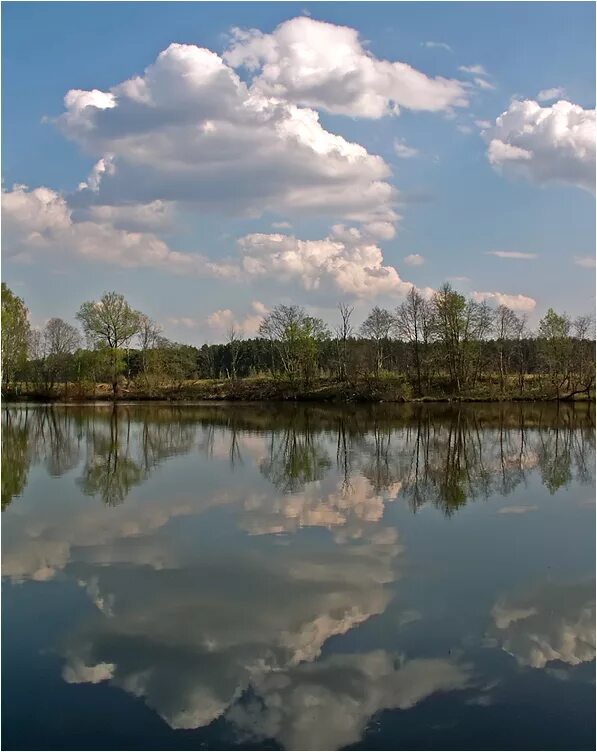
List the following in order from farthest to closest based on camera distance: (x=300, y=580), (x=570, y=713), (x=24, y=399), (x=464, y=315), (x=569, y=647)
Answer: (x=24, y=399) < (x=464, y=315) < (x=300, y=580) < (x=569, y=647) < (x=570, y=713)

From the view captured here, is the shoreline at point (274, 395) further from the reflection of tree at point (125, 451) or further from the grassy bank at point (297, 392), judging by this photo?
the reflection of tree at point (125, 451)

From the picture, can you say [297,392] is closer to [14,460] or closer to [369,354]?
[369,354]

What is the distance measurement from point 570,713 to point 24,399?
244 ft

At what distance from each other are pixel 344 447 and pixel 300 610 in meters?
18.1

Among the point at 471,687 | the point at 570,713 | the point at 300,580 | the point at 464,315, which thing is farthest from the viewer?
the point at 464,315

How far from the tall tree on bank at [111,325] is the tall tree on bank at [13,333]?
6730 mm

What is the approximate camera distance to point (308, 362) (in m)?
68.3

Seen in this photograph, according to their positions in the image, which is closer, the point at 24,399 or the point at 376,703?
the point at 376,703

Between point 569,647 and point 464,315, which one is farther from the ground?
point 464,315

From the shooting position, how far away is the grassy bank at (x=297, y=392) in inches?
2314

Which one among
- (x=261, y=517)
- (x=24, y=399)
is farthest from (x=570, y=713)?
(x=24, y=399)

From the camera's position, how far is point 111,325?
71.2 metres

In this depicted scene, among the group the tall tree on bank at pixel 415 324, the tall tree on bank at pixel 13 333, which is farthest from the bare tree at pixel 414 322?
the tall tree on bank at pixel 13 333

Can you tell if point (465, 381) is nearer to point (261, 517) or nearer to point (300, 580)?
point (261, 517)
